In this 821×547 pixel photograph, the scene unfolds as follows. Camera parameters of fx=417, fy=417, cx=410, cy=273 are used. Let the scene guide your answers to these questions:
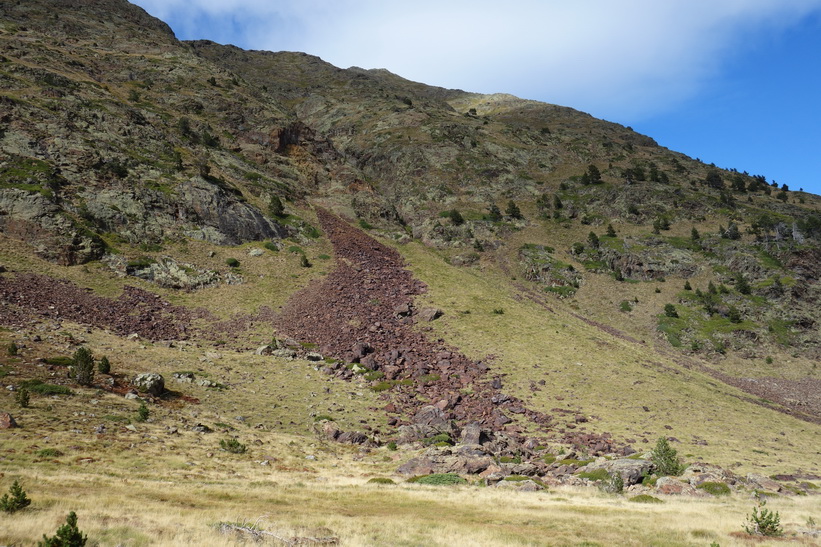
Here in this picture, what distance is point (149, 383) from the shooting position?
29.8m

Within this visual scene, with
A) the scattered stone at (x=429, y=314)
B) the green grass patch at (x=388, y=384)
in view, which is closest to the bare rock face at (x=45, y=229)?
the green grass patch at (x=388, y=384)

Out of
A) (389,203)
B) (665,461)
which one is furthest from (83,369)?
(389,203)

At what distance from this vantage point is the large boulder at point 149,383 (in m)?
29.6

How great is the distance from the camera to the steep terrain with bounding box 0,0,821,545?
80.2 ft

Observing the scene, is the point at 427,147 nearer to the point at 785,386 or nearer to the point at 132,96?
the point at 132,96

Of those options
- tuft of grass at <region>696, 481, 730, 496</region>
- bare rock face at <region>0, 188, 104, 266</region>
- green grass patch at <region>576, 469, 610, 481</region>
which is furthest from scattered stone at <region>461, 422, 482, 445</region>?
bare rock face at <region>0, 188, 104, 266</region>

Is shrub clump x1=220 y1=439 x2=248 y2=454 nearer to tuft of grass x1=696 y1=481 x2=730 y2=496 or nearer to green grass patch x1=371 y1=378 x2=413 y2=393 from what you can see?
green grass patch x1=371 y1=378 x2=413 y2=393

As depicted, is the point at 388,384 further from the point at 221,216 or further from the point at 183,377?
the point at 221,216

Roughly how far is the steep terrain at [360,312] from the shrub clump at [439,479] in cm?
135

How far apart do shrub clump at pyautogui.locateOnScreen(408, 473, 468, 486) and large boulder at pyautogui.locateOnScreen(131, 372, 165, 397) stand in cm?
1937

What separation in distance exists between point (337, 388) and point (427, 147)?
85.5 meters

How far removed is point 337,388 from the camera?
37.0 meters

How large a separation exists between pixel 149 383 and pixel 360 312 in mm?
23330

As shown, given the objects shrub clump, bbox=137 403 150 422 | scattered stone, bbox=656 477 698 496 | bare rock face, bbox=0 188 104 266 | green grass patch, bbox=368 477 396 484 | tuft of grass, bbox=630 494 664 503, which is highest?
bare rock face, bbox=0 188 104 266
